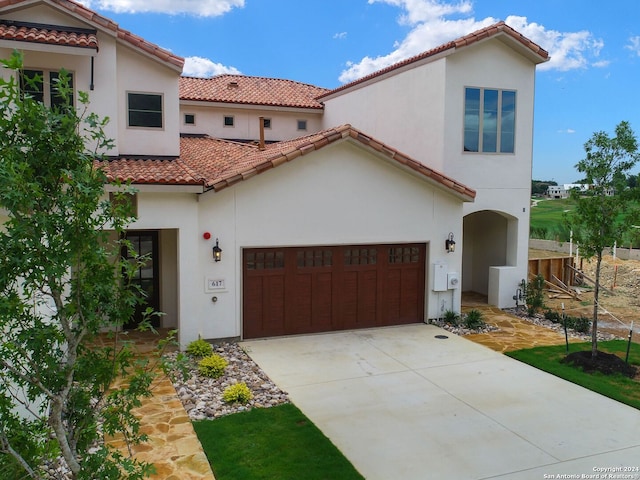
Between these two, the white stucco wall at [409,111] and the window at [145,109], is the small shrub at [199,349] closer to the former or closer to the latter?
the window at [145,109]

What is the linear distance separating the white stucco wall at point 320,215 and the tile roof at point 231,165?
1.15 ft

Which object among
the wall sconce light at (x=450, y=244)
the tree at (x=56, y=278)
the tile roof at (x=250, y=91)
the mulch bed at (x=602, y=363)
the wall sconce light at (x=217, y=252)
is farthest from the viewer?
the tile roof at (x=250, y=91)

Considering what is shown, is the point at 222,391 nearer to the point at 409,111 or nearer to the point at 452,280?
the point at 452,280

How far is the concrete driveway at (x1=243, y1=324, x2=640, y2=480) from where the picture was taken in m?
7.79

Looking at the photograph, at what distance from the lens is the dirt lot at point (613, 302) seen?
16625 mm

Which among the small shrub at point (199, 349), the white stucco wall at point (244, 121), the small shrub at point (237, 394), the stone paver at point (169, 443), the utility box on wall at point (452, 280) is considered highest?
the white stucco wall at point (244, 121)

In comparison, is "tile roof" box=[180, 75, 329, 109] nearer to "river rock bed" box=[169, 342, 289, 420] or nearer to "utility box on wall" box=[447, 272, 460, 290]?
"utility box on wall" box=[447, 272, 460, 290]

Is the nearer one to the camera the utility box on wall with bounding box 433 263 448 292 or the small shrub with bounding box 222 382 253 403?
the small shrub with bounding box 222 382 253 403

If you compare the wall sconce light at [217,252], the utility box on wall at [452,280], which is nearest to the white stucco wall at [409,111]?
the utility box on wall at [452,280]

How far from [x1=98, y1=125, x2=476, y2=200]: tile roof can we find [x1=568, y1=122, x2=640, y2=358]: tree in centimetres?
358

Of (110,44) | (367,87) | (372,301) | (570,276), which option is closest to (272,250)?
(372,301)

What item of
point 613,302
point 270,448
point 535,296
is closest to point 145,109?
point 270,448

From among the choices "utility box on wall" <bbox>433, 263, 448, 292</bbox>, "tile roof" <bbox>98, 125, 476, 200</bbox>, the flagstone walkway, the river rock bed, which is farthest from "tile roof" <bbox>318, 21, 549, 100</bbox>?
the river rock bed

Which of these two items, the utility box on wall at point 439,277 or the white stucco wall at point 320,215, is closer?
the white stucco wall at point 320,215
